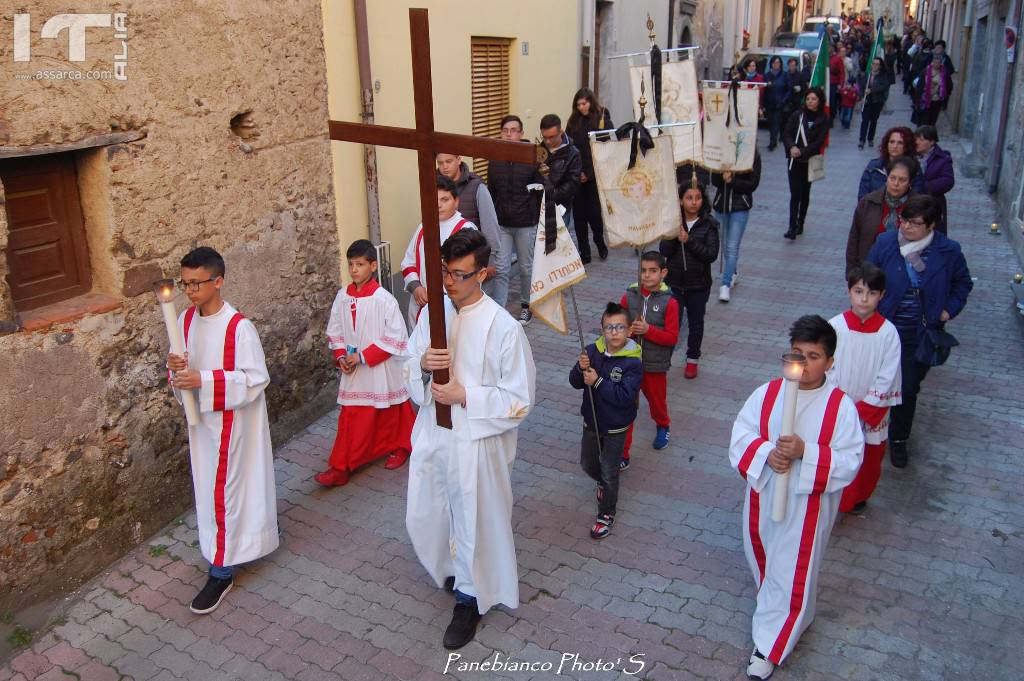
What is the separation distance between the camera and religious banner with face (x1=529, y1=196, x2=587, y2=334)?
533cm

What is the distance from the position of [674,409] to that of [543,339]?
196 centimetres

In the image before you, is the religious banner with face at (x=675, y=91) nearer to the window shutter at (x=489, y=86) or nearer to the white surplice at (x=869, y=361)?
the window shutter at (x=489, y=86)

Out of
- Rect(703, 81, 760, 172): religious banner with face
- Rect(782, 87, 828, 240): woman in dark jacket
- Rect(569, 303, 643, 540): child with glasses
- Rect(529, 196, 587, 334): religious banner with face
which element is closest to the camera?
Rect(569, 303, 643, 540): child with glasses

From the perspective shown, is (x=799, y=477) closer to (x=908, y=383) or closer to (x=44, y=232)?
(x=908, y=383)

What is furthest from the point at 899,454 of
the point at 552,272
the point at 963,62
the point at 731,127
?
the point at 963,62

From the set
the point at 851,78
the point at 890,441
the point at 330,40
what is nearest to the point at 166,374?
the point at 330,40

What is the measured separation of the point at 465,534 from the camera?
4.33 metres

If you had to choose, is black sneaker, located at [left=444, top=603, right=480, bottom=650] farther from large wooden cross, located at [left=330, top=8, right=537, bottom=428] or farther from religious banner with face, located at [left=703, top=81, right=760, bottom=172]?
religious banner with face, located at [left=703, top=81, right=760, bottom=172]

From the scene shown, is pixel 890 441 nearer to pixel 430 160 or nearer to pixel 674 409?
pixel 674 409

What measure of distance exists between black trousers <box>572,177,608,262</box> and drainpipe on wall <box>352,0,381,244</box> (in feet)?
12.5

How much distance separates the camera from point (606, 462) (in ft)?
17.2

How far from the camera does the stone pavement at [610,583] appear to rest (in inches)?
170

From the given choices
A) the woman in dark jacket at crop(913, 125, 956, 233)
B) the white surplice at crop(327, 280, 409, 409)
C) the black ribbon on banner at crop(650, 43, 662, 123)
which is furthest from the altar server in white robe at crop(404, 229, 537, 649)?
the woman in dark jacket at crop(913, 125, 956, 233)

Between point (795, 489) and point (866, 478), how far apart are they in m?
1.63
